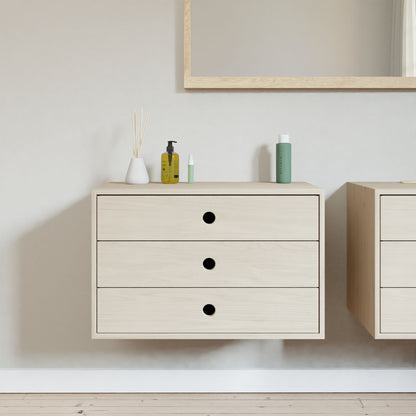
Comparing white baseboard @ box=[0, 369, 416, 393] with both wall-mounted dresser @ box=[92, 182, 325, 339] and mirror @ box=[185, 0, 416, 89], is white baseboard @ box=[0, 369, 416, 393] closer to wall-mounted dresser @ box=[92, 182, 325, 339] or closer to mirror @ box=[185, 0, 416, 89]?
wall-mounted dresser @ box=[92, 182, 325, 339]

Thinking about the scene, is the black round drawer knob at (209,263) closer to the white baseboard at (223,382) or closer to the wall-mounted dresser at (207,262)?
the wall-mounted dresser at (207,262)

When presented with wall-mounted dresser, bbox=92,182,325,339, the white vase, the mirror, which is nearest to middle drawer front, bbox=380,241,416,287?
wall-mounted dresser, bbox=92,182,325,339

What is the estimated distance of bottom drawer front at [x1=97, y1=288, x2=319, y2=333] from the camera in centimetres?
147

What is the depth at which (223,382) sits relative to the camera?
5.94 ft

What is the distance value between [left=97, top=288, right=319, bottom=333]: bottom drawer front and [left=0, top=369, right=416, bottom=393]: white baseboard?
414 millimetres

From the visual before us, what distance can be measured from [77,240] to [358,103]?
1115 millimetres

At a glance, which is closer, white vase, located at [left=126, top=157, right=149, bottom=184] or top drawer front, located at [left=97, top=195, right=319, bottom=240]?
top drawer front, located at [left=97, top=195, right=319, bottom=240]

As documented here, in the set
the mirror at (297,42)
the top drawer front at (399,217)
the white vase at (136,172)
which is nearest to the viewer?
the top drawer front at (399,217)

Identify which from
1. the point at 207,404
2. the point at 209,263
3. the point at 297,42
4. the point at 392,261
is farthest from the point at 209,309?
the point at 297,42

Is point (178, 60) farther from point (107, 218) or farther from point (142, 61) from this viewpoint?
point (107, 218)

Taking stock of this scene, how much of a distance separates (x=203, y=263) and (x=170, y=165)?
0.37m

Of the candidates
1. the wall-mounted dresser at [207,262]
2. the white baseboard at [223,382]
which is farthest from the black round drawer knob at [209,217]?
the white baseboard at [223,382]

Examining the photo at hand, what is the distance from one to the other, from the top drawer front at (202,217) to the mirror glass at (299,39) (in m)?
0.55

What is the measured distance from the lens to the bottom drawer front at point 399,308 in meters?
1.45
